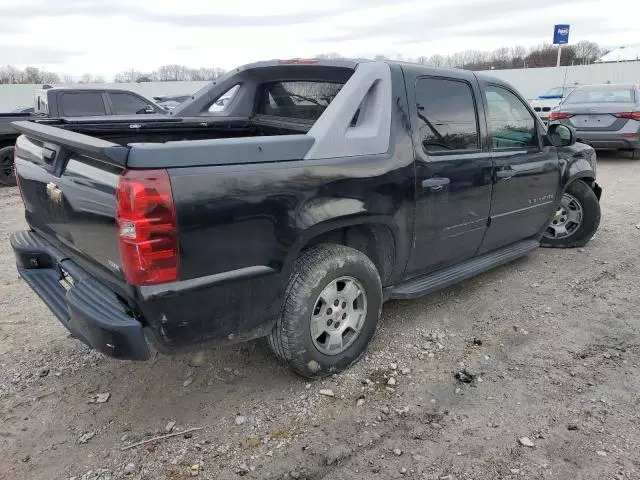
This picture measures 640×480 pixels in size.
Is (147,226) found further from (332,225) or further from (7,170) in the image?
(7,170)

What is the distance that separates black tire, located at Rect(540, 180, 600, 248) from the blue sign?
15162 millimetres

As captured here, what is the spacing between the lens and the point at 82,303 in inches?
104

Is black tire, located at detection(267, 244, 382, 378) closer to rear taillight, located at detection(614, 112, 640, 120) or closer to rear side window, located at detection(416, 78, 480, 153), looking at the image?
rear side window, located at detection(416, 78, 480, 153)

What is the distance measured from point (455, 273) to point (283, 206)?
1.84 meters

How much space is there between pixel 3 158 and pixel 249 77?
7.48 meters

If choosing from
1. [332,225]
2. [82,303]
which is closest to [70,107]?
[82,303]

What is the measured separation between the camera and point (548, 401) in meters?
3.09

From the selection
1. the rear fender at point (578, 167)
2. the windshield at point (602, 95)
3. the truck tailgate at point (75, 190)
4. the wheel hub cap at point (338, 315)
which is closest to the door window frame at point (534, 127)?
the rear fender at point (578, 167)

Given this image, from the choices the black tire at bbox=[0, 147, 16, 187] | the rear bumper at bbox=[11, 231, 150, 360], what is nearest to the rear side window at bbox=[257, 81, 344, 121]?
the rear bumper at bbox=[11, 231, 150, 360]

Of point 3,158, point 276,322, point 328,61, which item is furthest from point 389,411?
point 3,158

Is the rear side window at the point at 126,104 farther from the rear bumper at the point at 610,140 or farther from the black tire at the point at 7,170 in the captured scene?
the rear bumper at the point at 610,140

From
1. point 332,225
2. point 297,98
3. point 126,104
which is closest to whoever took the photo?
point 332,225

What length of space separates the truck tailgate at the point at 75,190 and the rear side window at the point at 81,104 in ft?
24.4

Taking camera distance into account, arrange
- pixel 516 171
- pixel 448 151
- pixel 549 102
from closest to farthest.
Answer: pixel 448 151 < pixel 516 171 < pixel 549 102
